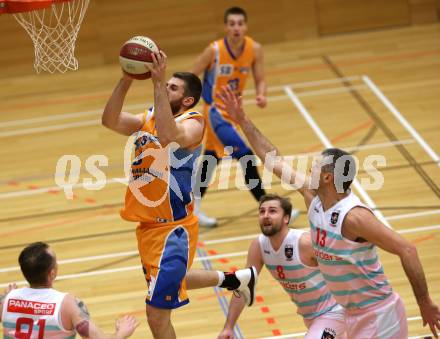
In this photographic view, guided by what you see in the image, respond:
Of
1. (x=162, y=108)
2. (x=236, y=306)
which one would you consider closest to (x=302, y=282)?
(x=236, y=306)

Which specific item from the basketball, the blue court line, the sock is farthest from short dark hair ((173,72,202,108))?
the blue court line

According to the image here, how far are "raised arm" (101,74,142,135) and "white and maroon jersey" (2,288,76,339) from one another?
1.72 metres

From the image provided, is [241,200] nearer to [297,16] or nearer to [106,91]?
[106,91]

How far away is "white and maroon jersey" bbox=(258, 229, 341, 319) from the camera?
7.10 meters

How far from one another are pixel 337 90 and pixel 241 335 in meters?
7.18

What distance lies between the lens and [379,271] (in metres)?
6.16

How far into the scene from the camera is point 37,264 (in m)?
5.59

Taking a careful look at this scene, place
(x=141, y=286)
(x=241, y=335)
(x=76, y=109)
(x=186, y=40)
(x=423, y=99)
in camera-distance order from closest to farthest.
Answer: (x=241, y=335) < (x=141, y=286) < (x=423, y=99) < (x=76, y=109) < (x=186, y=40)

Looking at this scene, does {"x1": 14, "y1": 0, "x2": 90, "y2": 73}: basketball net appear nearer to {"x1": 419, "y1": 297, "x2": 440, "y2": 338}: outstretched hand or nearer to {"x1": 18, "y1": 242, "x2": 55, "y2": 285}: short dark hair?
{"x1": 18, "y1": 242, "x2": 55, "y2": 285}: short dark hair

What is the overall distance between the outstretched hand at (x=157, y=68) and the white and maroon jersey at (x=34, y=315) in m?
1.71

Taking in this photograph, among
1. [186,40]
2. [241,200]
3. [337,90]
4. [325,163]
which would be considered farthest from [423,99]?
[325,163]

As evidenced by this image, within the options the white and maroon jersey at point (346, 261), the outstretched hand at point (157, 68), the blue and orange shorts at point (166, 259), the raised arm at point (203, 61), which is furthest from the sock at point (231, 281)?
the raised arm at point (203, 61)

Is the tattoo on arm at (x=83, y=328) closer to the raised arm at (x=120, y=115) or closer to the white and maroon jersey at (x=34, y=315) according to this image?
the white and maroon jersey at (x=34, y=315)

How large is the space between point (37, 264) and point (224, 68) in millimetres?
5670
